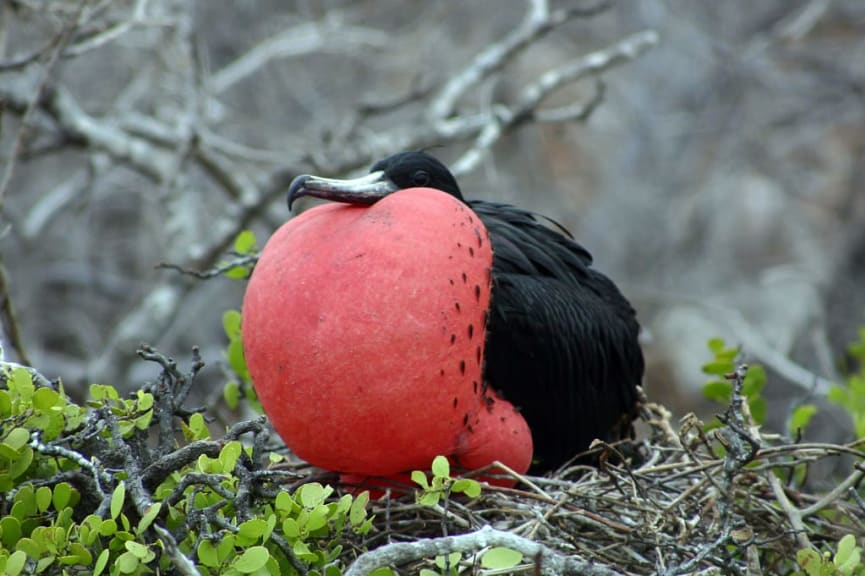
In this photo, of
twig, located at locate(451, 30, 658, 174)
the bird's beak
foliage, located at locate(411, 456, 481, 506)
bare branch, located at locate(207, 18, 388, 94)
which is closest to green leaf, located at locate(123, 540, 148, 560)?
foliage, located at locate(411, 456, 481, 506)

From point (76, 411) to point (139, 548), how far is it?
0.34m

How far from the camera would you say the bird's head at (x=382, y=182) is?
1.95 metres

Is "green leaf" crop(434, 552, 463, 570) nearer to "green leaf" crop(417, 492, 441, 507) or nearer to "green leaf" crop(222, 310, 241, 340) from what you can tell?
"green leaf" crop(417, 492, 441, 507)

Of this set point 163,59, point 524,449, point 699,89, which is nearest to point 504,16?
point 699,89

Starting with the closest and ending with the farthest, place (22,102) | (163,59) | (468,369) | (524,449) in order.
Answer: (468,369)
(524,449)
(22,102)
(163,59)

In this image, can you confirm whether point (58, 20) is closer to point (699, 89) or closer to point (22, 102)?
point (22, 102)

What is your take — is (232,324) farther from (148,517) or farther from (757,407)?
(757,407)

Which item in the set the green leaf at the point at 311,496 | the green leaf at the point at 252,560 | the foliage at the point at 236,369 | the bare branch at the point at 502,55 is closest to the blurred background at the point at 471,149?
the bare branch at the point at 502,55

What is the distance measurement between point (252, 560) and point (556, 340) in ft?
2.67

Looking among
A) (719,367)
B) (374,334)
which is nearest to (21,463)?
(374,334)

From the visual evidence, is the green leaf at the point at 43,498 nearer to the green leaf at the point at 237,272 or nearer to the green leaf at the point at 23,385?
the green leaf at the point at 23,385

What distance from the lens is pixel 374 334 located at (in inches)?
72.2

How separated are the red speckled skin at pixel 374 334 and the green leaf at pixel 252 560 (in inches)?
15.2

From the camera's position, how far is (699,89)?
6453 millimetres
